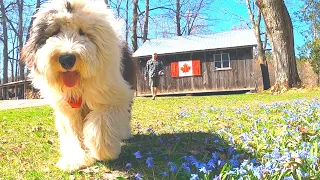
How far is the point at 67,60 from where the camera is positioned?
287 cm

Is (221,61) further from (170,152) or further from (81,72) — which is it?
(81,72)

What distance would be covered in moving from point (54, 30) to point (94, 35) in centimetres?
38

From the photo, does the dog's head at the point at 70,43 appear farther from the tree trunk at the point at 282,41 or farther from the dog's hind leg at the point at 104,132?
the tree trunk at the point at 282,41

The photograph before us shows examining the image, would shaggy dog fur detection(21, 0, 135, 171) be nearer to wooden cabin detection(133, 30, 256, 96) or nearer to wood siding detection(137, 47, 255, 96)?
wooden cabin detection(133, 30, 256, 96)

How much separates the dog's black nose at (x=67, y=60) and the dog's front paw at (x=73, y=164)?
970mm

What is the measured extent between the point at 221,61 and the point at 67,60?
22598 millimetres

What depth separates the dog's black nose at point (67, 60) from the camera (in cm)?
287

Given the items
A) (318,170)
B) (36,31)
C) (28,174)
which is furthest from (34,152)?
(318,170)

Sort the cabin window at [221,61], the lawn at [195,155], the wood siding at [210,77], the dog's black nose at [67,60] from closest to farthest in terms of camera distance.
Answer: the lawn at [195,155]
the dog's black nose at [67,60]
the wood siding at [210,77]
the cabin window at [221,61]

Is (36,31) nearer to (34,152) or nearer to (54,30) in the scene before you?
(54,30)

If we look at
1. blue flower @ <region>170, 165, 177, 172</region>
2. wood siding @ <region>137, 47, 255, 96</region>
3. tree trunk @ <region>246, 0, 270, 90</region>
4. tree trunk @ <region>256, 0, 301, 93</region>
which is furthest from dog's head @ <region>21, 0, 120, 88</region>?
tree trunk @ <region>246, 0, 270, 90</region>

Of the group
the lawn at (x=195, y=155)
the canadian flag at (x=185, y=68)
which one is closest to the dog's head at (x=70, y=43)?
the lawn at (x=195, y=155)

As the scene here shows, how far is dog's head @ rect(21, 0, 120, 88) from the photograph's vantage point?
2904 millimetres

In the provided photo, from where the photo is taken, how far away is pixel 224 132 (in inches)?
173
